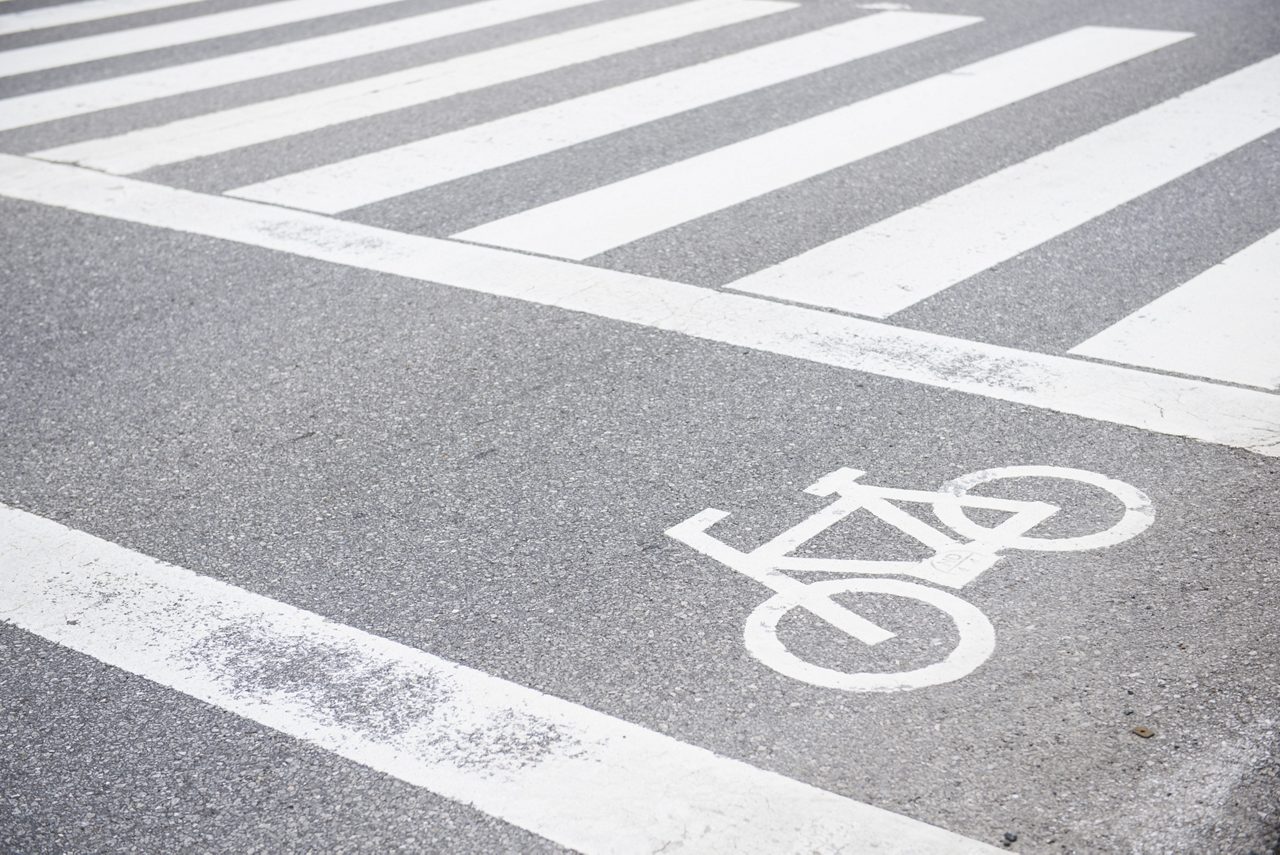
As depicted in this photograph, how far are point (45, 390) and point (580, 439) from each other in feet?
7.07

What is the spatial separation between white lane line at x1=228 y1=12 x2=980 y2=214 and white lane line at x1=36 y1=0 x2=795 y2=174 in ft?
2.81

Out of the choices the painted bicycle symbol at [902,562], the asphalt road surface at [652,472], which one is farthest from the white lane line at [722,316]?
the painted bicycle symbol at [902,562]

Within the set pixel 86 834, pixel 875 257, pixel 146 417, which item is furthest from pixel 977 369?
pixel 86 834

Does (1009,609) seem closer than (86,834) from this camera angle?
No

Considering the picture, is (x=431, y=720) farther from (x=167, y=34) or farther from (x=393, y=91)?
(x=167, y=34)

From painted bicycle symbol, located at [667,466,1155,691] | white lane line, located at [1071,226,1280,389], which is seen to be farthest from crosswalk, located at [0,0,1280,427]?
painted bicycle symbol, located at [667,466,1155,691]

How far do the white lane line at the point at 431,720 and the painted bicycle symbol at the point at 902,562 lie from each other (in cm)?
50

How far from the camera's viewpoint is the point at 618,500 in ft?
14.3

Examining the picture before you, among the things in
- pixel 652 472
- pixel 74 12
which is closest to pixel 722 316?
pixel 652 472

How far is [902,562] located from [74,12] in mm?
10928

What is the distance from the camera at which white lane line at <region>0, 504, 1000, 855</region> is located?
2.95 metres

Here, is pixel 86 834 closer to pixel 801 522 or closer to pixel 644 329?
pixel 801 522

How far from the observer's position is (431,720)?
10.9ft

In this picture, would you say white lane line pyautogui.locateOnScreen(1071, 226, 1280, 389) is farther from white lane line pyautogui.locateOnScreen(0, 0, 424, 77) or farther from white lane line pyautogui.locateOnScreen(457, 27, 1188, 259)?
white lane line pyautogui.locateOnScreen(0, 0, 424, 77)
